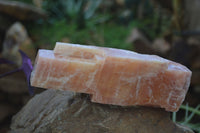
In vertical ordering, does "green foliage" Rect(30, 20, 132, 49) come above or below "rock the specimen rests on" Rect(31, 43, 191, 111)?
below

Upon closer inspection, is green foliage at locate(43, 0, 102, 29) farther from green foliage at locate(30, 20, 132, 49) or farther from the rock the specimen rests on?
the rock the specimen rests on

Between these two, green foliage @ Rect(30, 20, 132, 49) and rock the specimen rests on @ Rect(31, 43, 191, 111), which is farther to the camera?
green foliage @ Rect(30, 20, 132, 49)

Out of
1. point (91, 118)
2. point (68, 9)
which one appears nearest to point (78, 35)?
point (68, 9)

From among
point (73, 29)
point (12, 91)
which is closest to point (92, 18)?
point (73, 29)

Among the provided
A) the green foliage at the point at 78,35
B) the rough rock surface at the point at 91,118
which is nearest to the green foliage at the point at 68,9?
the green foliage at the point at 78,35

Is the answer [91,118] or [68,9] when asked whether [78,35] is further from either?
[91,118]

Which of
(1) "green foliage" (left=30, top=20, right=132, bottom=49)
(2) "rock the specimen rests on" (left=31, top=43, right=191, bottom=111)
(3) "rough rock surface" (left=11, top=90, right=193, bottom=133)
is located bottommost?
(1) "green foliage" (left=30, top=20, right=132, bottom=49)

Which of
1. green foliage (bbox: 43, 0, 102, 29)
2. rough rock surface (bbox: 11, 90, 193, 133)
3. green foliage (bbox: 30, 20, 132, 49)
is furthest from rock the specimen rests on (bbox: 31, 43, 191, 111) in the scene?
green foliage (bbox: 43, 0, 102, 29)

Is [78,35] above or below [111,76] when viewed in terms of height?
below
